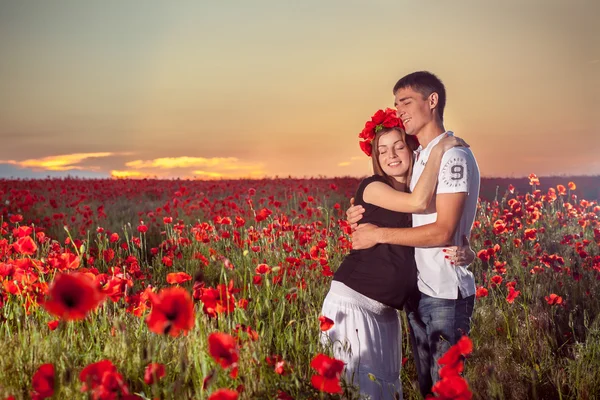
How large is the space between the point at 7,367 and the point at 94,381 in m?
0.97

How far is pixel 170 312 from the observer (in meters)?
1.64

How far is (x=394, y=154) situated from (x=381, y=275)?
2.02 ft

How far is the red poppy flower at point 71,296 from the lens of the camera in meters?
1.55

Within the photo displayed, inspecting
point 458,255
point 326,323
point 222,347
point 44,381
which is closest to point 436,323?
point 458,255

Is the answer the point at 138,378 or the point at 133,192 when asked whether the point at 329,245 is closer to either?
the point at 138,378

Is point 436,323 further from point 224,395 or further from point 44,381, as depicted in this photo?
point 44,381

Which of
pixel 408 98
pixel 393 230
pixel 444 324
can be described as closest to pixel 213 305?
pixel 393 230

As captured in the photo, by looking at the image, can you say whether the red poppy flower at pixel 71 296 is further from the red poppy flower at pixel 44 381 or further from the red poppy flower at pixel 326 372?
the red poppy flower at pixel 326 372

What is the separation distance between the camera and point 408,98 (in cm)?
292

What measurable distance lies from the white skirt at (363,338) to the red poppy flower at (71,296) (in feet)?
4.74

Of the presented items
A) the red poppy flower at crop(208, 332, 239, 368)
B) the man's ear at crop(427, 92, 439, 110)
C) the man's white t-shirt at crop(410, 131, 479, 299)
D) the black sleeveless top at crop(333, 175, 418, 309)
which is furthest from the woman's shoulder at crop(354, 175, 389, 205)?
the red poppy flower at crop(208, 332, 239, 368)

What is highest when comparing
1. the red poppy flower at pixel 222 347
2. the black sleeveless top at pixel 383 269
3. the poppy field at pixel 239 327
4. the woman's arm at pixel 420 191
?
the woman's arm at pixel 420 191

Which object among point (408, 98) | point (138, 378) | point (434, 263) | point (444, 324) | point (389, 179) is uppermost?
point (408, 98)

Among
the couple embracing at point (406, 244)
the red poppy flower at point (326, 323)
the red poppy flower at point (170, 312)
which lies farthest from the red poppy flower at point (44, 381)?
the couple embracing at point (406, 244)
